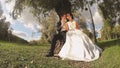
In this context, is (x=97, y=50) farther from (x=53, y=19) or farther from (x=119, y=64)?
(x=53, y=19)

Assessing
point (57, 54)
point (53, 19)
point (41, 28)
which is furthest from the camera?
point (41, 28)

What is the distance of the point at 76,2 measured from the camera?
108 feet

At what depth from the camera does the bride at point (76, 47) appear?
2050cm

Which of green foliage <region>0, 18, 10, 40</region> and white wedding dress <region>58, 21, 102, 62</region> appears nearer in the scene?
white wedding dress <region>58, 21, 102, 62</region>

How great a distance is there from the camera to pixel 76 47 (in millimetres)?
21391

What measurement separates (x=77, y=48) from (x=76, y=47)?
15cm

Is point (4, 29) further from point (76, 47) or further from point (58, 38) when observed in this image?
point (76, 47)

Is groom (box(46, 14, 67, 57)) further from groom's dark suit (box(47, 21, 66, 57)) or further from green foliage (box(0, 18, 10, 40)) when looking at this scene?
green foliage (box(0, 18, 10, 40))

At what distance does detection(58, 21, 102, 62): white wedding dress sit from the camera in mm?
20484

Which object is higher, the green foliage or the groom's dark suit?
the groom's dark suit

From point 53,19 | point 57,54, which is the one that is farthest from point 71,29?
point 53,19

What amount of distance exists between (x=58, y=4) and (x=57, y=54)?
22.2 feet

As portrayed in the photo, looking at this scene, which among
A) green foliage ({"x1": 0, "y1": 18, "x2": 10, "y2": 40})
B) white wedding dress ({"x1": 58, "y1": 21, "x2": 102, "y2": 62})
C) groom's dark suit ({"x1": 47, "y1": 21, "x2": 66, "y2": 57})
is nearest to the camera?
white wedding dress ({"x1": 58, "y1": 21, "x2": 102, "y2": 62})

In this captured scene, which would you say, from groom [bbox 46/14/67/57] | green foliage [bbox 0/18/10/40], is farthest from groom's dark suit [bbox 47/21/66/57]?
green foliage [bbox 0/18/10/40]
